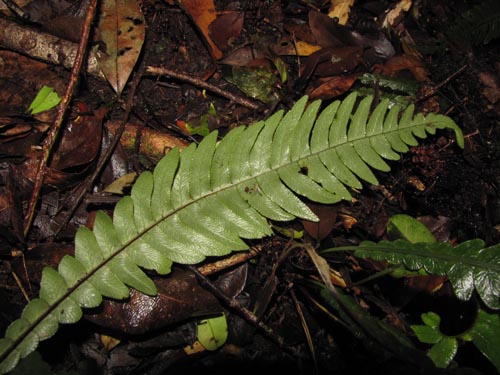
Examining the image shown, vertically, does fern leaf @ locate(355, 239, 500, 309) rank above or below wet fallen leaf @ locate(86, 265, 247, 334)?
above

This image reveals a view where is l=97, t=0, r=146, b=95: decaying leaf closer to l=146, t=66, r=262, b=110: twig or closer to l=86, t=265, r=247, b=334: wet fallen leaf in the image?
l=146, t=66, r=262, b=110: twig

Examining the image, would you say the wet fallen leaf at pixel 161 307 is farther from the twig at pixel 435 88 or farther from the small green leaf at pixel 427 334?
the twig at pixel 435 88

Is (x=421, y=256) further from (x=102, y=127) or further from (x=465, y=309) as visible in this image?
(x=102, y=127)

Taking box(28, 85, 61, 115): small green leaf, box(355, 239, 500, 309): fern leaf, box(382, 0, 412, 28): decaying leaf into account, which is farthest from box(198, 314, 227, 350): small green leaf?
box(382, 0, 412, 28): decaying leaf

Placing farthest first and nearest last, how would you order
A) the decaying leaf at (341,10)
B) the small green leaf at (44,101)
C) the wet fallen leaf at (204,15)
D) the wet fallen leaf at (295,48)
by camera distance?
the decaying leaf at (341,10)
the wet fallen leaf at (295,48)
the wet fallen leaf at (204,15)
the small green leaf at (44,101)

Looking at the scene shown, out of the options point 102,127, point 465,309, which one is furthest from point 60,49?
point 465,309

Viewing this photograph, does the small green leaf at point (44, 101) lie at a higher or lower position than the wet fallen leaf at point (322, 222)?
higher

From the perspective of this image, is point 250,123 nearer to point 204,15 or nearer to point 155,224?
point 204,15

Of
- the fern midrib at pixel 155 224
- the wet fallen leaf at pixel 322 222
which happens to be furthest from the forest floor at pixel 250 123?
the fern midrib at pixel 155 224
